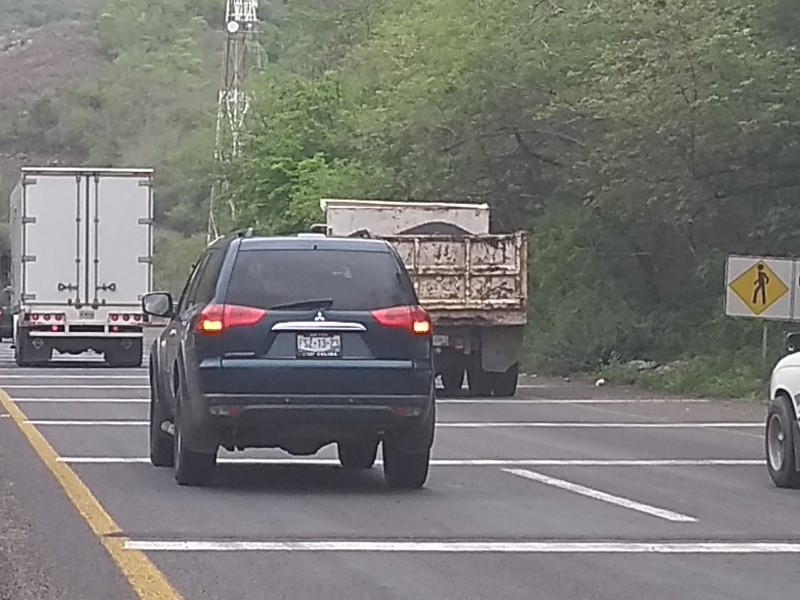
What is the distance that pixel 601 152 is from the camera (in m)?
30.6

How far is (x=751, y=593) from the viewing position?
984 cm

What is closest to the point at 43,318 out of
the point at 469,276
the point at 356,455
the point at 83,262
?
the point at 83,262

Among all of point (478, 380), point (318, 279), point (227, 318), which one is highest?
point (318, 279)

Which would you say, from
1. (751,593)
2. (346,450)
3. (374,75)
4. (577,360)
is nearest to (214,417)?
(346,450)

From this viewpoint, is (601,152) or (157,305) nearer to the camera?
(157,305)

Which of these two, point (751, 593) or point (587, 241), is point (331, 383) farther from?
point (587, 241)

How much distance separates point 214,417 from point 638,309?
21385mm

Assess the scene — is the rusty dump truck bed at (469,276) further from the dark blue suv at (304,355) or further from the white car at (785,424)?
the dark blue suv at (304,355)

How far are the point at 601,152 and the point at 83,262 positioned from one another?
1043 cm

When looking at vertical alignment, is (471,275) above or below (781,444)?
above

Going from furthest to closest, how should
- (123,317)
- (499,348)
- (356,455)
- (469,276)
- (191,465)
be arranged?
(123,317)
(499,348)
(469,276)
(356,455)
(191,465)

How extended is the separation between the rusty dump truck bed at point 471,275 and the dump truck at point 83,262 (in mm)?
9956

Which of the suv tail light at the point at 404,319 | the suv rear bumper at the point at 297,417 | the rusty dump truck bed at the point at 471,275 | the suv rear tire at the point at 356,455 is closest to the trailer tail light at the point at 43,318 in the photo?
the rusty dump truck bed at the point at 471,275

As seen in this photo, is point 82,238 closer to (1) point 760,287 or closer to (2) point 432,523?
(1) point 760,287
